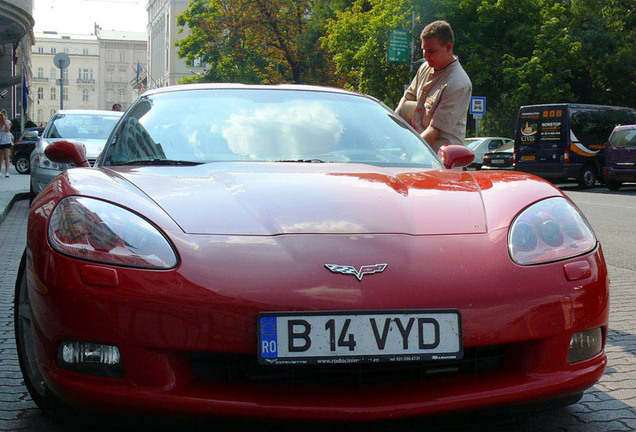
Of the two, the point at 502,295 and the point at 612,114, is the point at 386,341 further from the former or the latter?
the point at 612,114

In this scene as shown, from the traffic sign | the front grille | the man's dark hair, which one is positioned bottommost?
the front grille

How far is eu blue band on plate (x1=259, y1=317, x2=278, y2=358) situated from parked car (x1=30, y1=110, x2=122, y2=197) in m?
9.87

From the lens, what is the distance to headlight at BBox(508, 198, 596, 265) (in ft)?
8.39

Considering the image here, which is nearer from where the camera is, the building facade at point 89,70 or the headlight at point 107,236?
the headlight at point 107,236

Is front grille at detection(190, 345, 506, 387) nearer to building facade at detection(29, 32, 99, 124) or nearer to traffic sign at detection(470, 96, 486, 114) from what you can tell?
traffic sign at detection(470, 96, 486, 114)

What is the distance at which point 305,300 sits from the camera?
2.28m

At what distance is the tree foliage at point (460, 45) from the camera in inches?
1312

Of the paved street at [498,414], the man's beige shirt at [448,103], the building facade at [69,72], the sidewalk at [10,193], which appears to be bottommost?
the sidewalk at [10,193]

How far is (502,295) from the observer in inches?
94.0

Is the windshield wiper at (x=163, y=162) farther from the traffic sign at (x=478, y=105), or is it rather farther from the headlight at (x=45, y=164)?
the traffic sign at (x=478, y=105)

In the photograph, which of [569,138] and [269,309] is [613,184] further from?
[269,309]

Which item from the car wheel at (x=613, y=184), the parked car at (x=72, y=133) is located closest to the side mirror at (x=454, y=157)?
the parked car at (x=72, y=133)

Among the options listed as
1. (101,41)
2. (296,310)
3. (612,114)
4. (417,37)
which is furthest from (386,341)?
(101,41)

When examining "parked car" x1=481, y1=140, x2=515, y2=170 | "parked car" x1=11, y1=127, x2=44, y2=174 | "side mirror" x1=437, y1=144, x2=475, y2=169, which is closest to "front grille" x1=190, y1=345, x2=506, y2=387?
"side mirror" x1=437, y1=144, x2=475, y2=169
